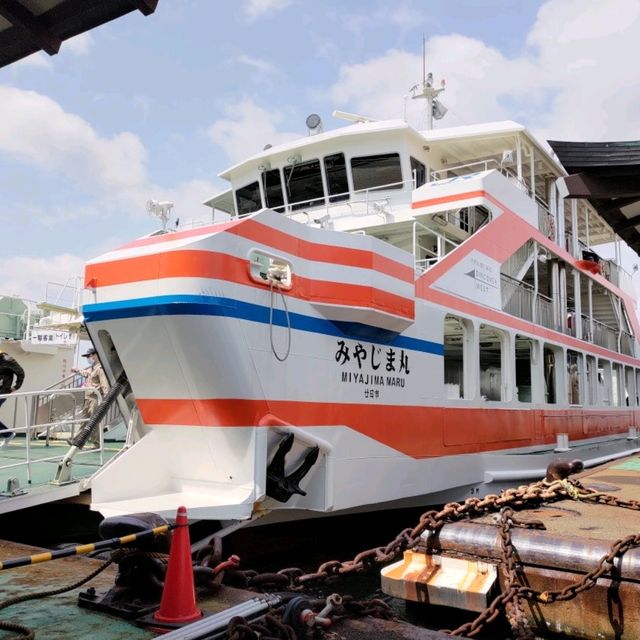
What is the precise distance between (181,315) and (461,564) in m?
2.98

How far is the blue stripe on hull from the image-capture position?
5.43m

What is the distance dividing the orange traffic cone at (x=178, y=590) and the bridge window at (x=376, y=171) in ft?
28.0

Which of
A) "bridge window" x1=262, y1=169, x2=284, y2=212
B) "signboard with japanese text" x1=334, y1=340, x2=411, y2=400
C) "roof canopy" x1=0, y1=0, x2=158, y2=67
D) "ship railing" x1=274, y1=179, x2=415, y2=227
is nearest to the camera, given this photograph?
"roof canopy" x1=0, y1=0, x2=158, y2=67

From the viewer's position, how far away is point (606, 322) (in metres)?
18.7

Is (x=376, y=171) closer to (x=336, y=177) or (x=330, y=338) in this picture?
(x=336, y=177)

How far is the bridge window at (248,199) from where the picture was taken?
12.5m

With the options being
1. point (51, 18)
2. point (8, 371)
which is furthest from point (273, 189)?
point (51, 18)

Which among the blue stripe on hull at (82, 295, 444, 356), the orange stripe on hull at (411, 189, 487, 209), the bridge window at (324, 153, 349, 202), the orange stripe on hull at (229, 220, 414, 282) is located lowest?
the blue stripe on hull at (82, 295, 444, 356)

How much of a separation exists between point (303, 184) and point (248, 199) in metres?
1.55

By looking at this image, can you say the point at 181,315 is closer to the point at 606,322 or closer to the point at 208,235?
the point at 208,235

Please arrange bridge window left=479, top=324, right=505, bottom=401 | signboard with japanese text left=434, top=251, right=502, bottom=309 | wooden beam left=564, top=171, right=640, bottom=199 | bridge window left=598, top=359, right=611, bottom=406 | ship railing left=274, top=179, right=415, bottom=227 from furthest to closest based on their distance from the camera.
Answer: bridge window left=598, top=359, right=611, bottom=406 < bridge window left=479, top=324, right=505, bottom=401 < ship railing left=274, top=179, right=415, bottom=227 < signboard with japanese text left=434, top=251, right=502, bottom=309 < wooden beam left=564, top=171, right=640, bottom=199

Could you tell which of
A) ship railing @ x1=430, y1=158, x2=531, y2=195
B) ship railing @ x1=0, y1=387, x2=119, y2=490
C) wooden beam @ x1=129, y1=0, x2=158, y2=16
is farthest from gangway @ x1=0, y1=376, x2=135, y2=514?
ship railing @ x1=430, y1=158, x2=531, y2=195

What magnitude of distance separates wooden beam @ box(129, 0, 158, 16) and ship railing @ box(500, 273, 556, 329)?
817cm

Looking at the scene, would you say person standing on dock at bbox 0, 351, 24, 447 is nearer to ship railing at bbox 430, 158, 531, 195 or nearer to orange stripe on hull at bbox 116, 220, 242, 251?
orange stripe on hull at bbox 116, 220, 242, 251
